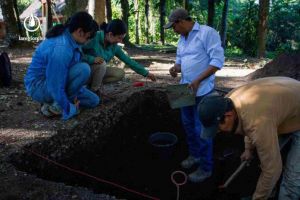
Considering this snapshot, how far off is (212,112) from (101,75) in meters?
2.69

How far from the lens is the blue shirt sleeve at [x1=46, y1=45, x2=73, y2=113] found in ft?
13.1

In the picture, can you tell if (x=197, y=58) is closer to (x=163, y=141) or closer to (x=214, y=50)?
(x=214, y=50)

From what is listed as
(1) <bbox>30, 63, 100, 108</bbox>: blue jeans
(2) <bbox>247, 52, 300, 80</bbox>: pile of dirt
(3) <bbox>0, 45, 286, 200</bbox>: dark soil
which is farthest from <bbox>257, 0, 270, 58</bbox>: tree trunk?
(1) <bbox>30, 63, 100, 108</bbox>: blue jeans

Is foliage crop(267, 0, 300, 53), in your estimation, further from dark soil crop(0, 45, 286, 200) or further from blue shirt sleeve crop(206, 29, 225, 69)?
blue shirt sleeve crop(206, 29, 225, 69)

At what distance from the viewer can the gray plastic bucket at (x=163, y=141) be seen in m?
4.72

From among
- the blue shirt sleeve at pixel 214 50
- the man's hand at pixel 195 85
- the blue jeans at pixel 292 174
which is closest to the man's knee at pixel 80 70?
the man's hand at pixel 195 85

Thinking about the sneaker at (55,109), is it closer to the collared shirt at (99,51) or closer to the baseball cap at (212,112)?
the collared shirt at (99,51)

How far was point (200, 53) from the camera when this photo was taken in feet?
12.1

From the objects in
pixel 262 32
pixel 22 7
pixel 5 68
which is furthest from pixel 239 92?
pixel 22 7

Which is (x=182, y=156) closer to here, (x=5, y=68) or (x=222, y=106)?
(x=222, y=106)

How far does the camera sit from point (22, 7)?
1496 inches

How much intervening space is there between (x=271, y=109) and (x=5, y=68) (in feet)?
14.9

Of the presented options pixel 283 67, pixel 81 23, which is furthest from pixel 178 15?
pixel 283 67

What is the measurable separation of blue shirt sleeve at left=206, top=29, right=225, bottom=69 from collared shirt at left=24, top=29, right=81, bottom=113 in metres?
1.54
